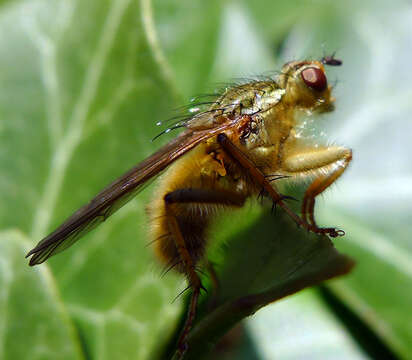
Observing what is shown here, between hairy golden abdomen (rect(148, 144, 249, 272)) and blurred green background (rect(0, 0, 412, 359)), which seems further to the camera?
hairy golden abdomen (rect(148, 144, 249, 272))

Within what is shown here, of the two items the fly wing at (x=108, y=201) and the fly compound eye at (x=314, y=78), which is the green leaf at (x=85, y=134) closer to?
the fly wing at (x=108, y=201)

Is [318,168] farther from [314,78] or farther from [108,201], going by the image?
[108,201]

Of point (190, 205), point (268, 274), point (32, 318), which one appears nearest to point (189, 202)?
point (190, 205)

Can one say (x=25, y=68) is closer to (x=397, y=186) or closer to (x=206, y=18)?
(x=206, y=18)

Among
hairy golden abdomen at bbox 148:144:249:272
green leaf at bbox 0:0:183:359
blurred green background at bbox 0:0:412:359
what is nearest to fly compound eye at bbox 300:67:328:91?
blurred green background at bbox 0:0:412:359

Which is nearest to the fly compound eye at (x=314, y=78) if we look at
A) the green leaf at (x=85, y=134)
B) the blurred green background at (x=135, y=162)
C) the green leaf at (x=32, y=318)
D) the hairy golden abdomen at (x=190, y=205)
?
the blurred green background at (x=135, y=162)

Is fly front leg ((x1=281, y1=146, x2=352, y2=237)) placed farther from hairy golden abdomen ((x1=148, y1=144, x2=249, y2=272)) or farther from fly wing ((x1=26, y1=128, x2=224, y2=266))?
fly wing ((x1=26, y1=128, x2=224, y2=266))
